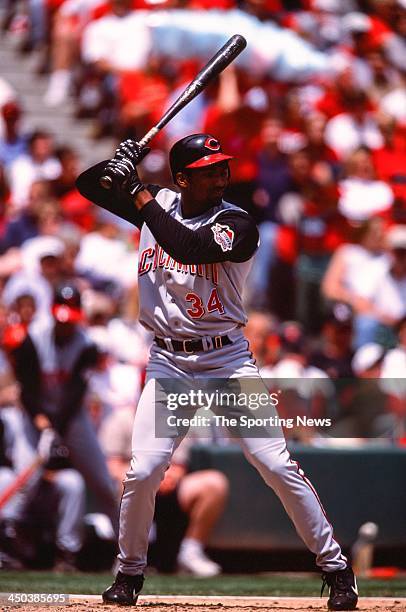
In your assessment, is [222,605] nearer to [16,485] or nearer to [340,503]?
[340,503]

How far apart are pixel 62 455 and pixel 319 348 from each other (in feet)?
6.65

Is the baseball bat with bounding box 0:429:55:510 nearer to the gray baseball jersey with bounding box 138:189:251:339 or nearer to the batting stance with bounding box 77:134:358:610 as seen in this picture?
the batting stance with bounding box 77:134:358:610

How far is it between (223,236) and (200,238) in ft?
0.32

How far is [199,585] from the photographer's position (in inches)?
242

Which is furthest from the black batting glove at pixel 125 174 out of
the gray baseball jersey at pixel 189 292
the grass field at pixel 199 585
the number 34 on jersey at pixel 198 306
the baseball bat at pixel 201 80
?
the grass field at pixel 199 585

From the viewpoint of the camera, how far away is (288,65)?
10219mm

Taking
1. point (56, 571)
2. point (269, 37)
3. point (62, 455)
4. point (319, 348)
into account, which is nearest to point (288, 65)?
point (269, 37)

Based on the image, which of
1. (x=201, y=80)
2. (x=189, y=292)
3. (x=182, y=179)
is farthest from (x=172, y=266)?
(x=201, y=80)

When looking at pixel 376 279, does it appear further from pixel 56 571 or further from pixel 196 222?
pixel 196 222

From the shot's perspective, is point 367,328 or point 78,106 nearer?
point 367,328

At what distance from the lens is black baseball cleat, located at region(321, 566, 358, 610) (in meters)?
4.72

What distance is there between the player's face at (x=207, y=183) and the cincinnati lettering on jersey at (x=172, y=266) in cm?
25

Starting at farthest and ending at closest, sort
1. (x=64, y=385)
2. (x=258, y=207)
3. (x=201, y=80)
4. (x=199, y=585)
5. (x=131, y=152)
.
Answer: (x=258, y=207), (x=64, y=385), (x=199, y=585), (x=201, y=80), (x=131, y=152)

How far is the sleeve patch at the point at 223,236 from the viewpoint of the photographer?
453 cm
